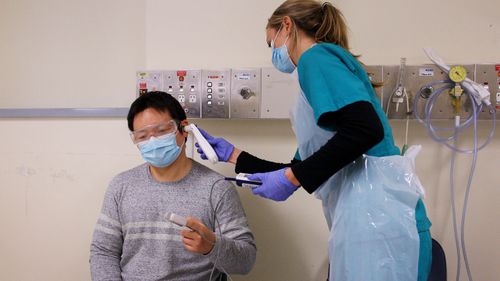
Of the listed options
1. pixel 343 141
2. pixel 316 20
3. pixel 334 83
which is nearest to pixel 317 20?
pixel 316 20

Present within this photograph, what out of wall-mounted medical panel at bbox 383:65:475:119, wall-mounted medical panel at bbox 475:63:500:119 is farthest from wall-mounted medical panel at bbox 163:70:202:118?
wall-mounted medical panel at bbox 475:63:500:119

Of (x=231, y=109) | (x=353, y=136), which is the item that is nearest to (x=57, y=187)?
(x=231, y=109)

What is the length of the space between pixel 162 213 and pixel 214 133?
19.6 inches

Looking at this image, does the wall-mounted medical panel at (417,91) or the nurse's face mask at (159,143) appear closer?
the nurse's face mask at (159,143)

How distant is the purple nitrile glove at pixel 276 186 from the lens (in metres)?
0.92

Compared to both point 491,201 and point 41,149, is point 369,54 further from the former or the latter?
point 41,149

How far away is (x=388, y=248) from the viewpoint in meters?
0.88

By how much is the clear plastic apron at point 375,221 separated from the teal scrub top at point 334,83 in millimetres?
48

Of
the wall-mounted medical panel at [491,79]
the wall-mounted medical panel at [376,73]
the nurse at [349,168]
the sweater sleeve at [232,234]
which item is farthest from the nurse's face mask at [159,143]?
the wall-mounted medical panel at [491,79]

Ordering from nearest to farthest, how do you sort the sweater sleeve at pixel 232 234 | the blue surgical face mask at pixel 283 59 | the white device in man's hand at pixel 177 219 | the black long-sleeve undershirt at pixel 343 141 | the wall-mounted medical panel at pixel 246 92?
the black long-sleeve undershirt at pixel 343 141, the white device in man's hand at pixel 177 219, the blue surgical face mask at pixel 283 59, the sweater sleeve at pixel 232 234, the wall-mounted medical panel at pixel 246 92

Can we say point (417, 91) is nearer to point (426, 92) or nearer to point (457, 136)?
point (426, 92)

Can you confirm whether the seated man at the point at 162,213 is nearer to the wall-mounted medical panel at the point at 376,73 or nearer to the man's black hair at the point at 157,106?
the man's black hair at the point at 157,106

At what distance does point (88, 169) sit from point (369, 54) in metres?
1.48

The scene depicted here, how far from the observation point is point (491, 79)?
4.52ft
